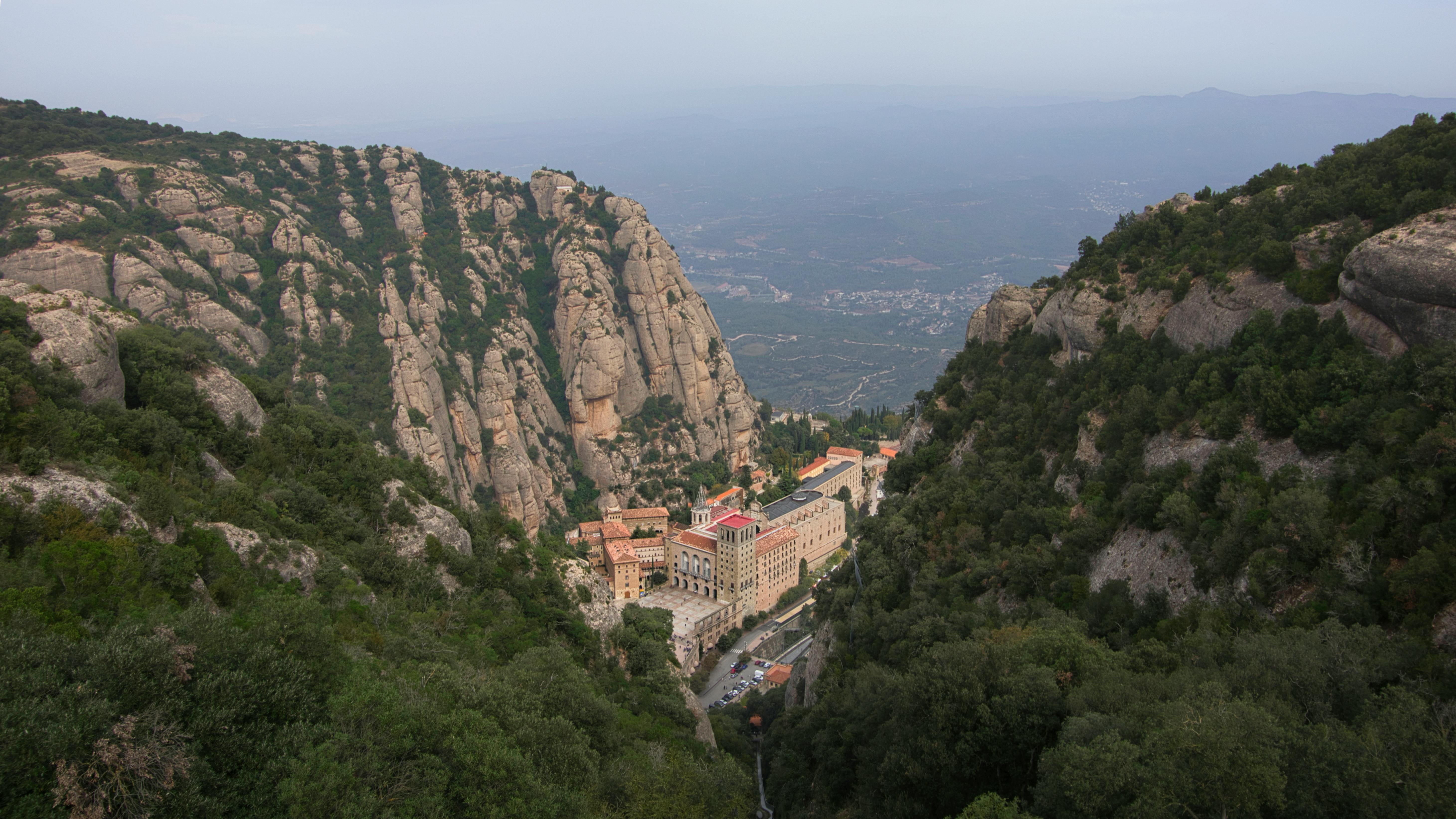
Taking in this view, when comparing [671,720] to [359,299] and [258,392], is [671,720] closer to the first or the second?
[258,392]

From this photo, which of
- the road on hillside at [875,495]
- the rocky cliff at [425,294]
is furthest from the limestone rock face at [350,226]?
the road on hillside at [875,495]

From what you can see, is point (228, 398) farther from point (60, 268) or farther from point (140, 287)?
point (140, 287)

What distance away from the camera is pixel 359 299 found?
258ft

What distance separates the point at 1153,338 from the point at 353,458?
32.1 metres

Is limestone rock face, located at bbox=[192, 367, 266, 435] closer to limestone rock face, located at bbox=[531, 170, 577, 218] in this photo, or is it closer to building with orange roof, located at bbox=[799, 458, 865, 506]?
building with orange roof, located at bbox=[799, 458, 865, 506]

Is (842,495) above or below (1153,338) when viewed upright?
below

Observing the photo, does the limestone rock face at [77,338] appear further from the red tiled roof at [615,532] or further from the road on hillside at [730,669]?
the red tiled roof at [615,532]

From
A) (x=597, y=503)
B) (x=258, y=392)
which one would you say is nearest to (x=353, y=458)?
(x=258, y=392)

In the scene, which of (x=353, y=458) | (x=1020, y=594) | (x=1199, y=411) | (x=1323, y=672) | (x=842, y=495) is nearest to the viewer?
(x=1323, y=672)

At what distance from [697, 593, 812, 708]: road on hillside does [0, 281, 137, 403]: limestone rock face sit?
1320 inches

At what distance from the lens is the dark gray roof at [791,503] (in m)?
78.7

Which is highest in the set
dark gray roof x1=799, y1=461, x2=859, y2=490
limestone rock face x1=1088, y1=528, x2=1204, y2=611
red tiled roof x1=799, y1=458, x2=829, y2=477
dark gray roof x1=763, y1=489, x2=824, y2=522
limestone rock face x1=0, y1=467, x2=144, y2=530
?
limestone rock face x1=0, y1=467, x2=144, y2=530

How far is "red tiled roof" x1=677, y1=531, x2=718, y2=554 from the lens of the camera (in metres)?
68.6

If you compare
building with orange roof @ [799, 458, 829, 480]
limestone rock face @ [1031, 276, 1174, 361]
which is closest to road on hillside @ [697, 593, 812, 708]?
building with orange roof @ [799, 458, 829, 480]
